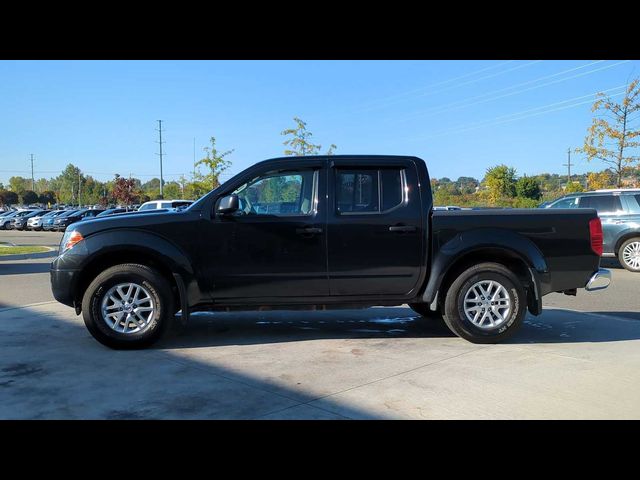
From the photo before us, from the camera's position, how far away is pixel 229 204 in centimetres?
550

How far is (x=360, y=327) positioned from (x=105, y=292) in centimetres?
309

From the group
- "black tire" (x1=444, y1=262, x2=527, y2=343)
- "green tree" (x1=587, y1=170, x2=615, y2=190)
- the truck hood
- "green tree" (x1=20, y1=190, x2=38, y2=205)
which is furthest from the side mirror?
"green tree" (x1=20, y1=190, x2=38, y2=205)

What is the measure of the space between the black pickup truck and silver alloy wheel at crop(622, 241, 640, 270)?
7.98 meters

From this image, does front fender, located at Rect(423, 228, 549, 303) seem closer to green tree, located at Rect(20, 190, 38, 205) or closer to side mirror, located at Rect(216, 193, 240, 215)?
side mirror, located at Rect(216, 193, 240, 215)

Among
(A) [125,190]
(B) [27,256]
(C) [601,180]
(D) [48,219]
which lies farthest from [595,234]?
(A) [125,190]

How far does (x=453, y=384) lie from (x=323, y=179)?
2.61m

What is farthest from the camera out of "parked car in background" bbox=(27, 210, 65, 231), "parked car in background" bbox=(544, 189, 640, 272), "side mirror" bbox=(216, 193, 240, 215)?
"parked car in background" bbox=(27, 210, 65, 231)

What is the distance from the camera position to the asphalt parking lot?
3938 mm
